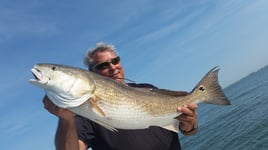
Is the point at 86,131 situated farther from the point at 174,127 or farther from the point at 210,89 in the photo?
the point at 210,89

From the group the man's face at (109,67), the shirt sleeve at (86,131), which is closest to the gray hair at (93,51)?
the man's face at (109,67)

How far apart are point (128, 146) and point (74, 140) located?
0.75 m

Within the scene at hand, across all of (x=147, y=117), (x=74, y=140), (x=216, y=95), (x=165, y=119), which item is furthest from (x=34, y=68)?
(x=216, y=95)

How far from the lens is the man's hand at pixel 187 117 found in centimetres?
530

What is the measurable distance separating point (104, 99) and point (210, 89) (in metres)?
1.89

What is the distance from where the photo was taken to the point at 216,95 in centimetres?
545

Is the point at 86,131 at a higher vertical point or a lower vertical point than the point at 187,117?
higher

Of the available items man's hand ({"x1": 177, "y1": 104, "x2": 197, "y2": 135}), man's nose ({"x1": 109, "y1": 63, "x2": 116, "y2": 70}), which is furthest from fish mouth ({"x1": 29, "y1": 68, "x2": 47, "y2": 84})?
man's hand ({"x1": 177, "y1": 104, "x2": 197, "y2": 135})

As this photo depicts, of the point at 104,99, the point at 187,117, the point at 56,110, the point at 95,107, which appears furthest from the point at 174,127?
the point at 56,110

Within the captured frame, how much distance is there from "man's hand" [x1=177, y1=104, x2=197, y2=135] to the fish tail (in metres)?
0.20

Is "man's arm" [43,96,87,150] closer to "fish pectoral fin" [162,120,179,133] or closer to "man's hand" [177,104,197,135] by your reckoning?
"fish pectoral fin" [162,120,179,133]

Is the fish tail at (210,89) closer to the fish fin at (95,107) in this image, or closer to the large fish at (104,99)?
the large fish at (104,99)

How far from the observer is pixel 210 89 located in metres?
5.52

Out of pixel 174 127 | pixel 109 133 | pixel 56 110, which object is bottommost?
pixel 174 127
